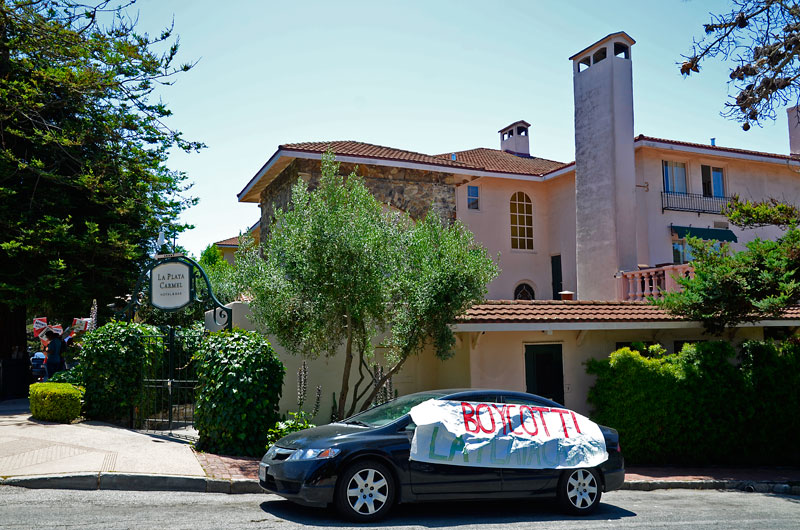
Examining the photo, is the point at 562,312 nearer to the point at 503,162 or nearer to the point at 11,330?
the point at 503,162

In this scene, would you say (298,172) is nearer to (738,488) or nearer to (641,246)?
(641,246)

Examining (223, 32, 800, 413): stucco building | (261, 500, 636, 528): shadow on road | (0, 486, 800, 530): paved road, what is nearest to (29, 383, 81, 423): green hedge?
(0, 486, 800, 530): paved road

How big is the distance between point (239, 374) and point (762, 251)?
10060 millimetres

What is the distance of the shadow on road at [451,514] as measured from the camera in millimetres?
6961

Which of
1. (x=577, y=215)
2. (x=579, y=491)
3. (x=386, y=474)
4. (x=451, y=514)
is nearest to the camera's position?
(x=386, y=474)

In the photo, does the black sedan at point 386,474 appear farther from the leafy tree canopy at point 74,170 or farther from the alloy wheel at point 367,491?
the leafy tree canopy at point 74,170

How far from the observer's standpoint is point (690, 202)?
21734 millimetres

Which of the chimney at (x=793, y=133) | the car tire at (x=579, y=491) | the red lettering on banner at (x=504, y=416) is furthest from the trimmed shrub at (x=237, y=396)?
the chimney at (x=793, y=133)

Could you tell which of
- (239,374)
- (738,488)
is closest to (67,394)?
(239,374)

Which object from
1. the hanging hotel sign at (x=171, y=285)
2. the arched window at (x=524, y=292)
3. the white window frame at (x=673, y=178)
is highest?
the white window frame at (x=673, y=178)

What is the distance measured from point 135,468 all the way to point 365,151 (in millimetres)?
12812

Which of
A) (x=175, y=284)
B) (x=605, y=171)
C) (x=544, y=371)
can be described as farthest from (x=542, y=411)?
(x=605, y=171)

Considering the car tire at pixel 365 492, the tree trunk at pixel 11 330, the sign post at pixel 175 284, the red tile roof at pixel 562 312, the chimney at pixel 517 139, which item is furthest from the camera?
the chimney at pixel 517 139

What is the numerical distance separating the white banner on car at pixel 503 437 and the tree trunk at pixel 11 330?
17070mm
